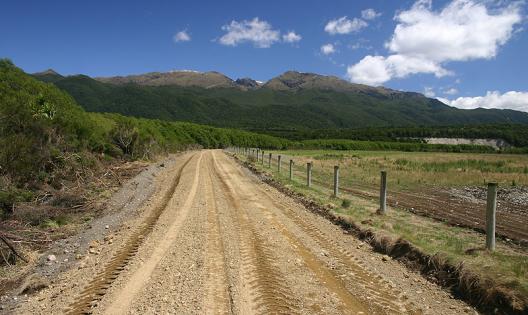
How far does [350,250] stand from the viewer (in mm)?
8836

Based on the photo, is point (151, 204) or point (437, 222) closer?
point (437, 222)

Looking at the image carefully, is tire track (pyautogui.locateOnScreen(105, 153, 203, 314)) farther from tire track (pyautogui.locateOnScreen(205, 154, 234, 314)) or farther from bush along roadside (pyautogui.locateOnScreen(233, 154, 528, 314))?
bush along roadside (pyautogui.locateOnScreen(233, 154, 528, 314))

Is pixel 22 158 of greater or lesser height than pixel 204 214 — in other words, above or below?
above

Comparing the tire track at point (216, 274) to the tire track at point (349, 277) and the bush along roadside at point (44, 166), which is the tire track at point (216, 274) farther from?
the bush along roadside at point (44, 166)

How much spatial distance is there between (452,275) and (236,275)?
362 cm

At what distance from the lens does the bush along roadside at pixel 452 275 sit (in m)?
5.81

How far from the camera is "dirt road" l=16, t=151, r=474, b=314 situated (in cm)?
573

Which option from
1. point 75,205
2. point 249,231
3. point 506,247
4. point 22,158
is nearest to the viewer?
point 506,247

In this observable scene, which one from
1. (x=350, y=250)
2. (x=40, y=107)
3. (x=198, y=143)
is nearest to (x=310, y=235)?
(x=350, y=250)

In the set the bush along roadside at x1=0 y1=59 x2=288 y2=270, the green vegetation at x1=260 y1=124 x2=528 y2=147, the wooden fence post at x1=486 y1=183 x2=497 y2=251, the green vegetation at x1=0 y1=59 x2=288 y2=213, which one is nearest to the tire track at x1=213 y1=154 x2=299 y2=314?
the wooden fence post at x1=486 y1=183 x2=497 y2=251

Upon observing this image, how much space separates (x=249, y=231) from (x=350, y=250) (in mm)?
2584

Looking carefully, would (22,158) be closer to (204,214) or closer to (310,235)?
(204,214)

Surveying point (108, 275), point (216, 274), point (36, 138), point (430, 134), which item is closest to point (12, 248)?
point (108, 275)

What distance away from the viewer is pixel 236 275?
22.6 feet
